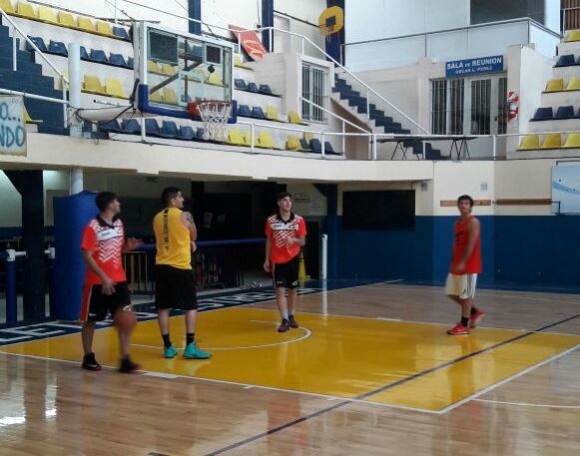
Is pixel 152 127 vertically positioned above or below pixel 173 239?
above

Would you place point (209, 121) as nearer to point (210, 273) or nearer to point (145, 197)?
point (210, 273)

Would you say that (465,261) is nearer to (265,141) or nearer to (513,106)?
(265,141)

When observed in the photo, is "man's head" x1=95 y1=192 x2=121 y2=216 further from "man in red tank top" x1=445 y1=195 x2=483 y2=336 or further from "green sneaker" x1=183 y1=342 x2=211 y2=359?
"man in red tank top" x1=445 y1=195 x2=483 y2=336

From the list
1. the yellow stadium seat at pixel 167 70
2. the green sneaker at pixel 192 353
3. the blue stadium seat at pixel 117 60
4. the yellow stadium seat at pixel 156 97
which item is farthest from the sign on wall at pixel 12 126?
the blue stadium seat at pixel 117 60

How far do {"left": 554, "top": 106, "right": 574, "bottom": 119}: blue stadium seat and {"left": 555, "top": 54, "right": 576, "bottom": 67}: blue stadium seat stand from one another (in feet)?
5.77

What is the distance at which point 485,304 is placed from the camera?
1358 centimetres

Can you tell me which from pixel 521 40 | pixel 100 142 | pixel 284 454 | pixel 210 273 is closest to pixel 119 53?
pixel 210 273

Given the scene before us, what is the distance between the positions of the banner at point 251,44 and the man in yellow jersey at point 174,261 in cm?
1424

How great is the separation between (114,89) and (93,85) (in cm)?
54

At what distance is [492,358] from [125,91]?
1085 cm

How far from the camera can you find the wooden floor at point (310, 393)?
5.70 meters

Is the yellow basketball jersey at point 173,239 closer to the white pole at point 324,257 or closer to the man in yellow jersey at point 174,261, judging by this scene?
the man in yellow jersey at point 174,261

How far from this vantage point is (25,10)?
16.5m

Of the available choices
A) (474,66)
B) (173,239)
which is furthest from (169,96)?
(474,66)
